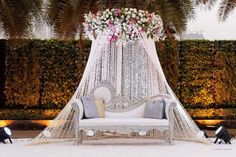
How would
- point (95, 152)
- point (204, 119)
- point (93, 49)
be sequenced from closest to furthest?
point (95, 152) < point (93, 49) < point (204, 119)

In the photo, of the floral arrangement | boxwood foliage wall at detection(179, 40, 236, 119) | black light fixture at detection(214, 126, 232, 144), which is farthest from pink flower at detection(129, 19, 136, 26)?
boxwood foliage wall at detection(179, 40, 236, 119)

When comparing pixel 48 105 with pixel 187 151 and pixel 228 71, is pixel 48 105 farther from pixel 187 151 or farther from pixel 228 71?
pixel 187 151

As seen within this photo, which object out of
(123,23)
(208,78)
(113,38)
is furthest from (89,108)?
(208,78)

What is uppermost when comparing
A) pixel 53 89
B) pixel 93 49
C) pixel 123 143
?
pixel 93 49

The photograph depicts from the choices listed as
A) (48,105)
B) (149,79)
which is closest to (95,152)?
(149,79)

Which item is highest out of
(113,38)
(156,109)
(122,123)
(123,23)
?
(123,23)

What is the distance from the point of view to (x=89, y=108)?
696 centimetres

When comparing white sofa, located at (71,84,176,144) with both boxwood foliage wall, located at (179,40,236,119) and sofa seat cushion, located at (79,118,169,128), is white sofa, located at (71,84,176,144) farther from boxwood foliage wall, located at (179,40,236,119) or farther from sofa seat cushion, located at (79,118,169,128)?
boxwood foliage wall, located at (179,40,236,119)

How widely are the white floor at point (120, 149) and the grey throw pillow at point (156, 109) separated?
394 mm

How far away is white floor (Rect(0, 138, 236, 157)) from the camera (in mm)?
5680

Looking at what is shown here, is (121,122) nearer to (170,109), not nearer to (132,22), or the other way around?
(170,109)

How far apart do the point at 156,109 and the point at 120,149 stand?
3.41ft

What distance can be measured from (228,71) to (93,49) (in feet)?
14.0

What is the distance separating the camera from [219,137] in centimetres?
695
